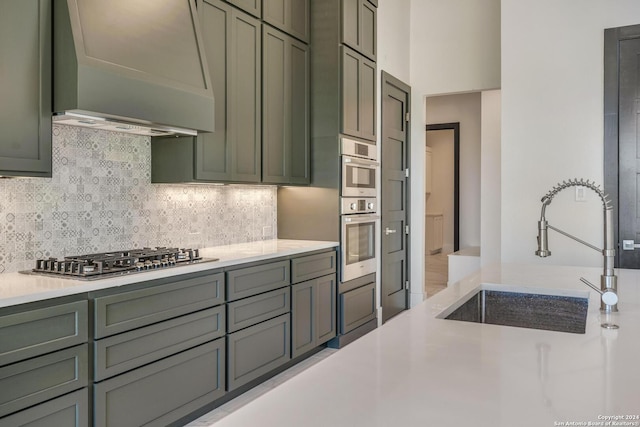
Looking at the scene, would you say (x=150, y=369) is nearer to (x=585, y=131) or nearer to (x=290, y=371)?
(x=290, y=371)

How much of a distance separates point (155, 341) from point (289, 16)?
8.61 ft

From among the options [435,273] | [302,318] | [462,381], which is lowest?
[435,273]

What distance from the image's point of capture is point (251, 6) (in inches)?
137

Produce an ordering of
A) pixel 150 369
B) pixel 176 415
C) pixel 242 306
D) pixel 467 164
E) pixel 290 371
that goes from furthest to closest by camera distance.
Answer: pixel 467 164, pixel 290 371, pixel 242 306, pixel 176 415, pixel 150 369

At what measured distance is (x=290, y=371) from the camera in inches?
141

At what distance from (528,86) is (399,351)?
3.78 metres

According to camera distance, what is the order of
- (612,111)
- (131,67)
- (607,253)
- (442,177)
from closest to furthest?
(607,253) < (131,67) < (612,111) < (442,177)

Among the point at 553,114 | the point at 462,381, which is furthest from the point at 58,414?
the point at 553,114

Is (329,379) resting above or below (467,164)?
below

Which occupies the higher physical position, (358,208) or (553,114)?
(553,114)

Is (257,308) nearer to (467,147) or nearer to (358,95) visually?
(358,95)

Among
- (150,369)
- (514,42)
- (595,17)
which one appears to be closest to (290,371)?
(150,369)

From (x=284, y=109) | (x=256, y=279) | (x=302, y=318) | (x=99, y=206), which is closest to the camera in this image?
(x=99, y=206)

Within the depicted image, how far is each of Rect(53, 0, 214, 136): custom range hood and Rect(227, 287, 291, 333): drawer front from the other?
1.03m
